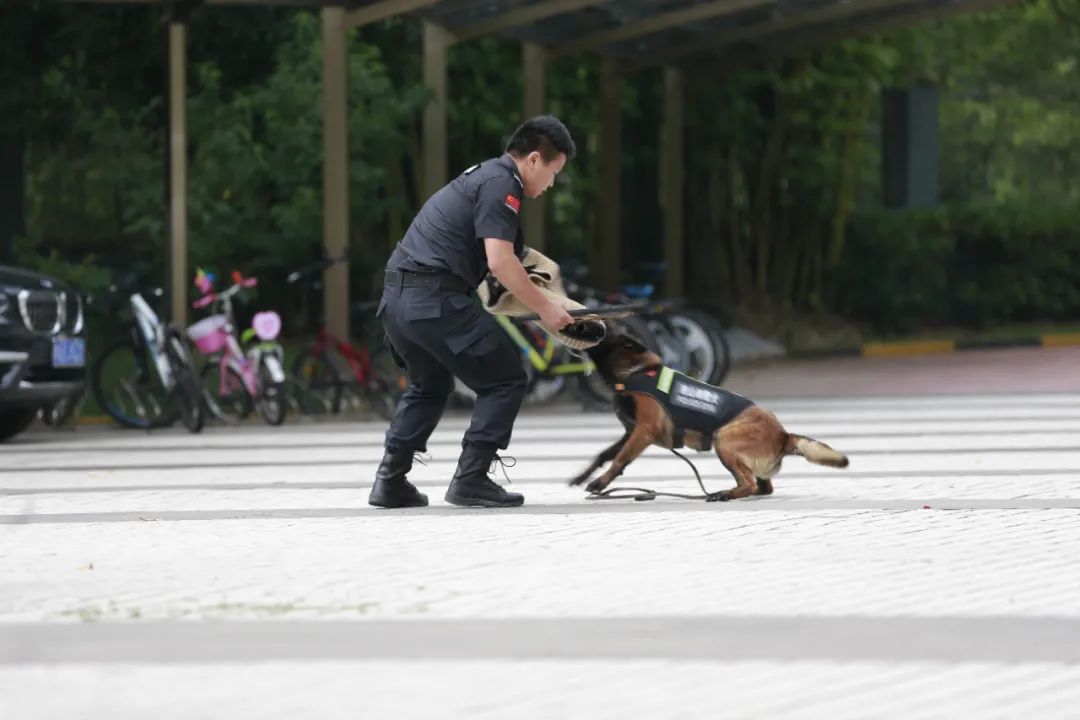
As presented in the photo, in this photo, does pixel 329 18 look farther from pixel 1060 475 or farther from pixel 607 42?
pixel 1060 475

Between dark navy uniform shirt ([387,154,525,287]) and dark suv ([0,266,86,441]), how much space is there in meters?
5.61

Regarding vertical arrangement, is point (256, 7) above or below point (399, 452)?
above

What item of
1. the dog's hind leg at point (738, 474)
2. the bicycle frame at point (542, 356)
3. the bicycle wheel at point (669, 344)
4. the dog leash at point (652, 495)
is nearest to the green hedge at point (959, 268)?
the bicycle wheel at point (669, 344)

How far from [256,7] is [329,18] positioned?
12.9ft

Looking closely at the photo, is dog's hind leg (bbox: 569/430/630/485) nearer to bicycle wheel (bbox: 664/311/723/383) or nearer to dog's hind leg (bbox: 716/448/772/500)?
dog's hind leg (bbox: 716/448/772/500)

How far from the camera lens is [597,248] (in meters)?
24.6

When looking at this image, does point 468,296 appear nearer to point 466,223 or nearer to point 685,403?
point 466,223

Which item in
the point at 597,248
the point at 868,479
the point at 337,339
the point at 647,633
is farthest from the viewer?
the point at 597,248

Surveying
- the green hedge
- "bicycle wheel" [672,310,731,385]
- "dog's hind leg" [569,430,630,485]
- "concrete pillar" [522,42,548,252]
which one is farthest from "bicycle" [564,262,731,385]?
the green hedge

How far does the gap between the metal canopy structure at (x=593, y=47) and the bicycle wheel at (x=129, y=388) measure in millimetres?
1542

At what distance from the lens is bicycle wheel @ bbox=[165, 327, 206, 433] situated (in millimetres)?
15266

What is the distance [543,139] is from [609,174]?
13.6 metres

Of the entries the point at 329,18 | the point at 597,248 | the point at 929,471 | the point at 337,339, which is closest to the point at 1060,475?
the point at 929,471

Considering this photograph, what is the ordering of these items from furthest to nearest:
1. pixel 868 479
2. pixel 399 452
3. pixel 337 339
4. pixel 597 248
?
pixel 597 248 → pixel 337 339 → pixel 868 479 → pixel 399 452
